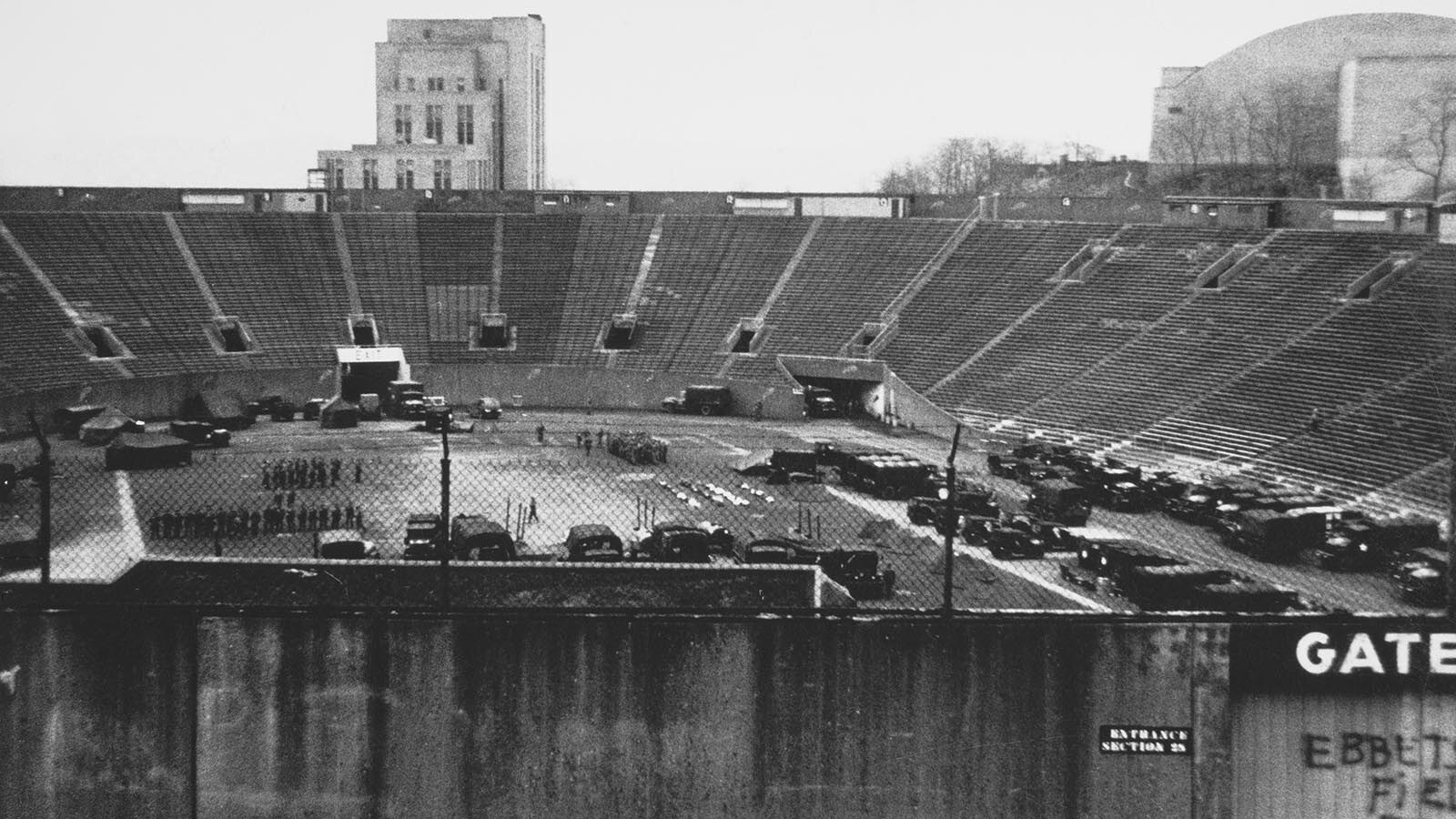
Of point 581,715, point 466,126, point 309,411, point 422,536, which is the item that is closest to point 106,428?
point 309,411

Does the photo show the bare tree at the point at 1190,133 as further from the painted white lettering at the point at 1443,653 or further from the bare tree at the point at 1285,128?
the painted white lettering at the point at 1443,653

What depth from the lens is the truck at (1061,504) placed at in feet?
96.0

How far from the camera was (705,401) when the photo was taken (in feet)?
162

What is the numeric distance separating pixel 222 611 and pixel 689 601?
5.56m

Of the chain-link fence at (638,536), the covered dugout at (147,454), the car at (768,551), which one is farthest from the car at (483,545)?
the covered dugout at (147,454)

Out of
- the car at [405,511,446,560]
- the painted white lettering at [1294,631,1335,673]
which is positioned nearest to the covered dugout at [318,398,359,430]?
the car at [405,511,446,560]

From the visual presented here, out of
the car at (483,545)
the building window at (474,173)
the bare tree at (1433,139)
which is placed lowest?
the car at (483,545)

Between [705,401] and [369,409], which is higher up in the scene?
[705,401]

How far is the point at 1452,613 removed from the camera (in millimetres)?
10516

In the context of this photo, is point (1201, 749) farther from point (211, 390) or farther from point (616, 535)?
point (211, 390)

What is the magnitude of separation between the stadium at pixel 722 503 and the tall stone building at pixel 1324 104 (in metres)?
20.2

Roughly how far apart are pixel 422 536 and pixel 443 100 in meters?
88.8

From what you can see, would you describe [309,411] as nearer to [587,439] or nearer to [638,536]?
[587,439]

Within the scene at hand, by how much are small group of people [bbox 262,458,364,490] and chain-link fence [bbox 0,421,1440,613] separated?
9 centimetres
